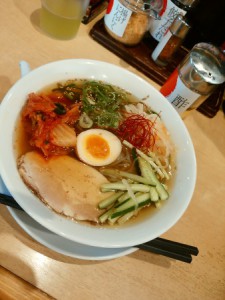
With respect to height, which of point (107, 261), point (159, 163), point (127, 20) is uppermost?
point (127, 20)

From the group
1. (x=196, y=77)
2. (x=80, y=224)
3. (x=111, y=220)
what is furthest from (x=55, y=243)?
(x=196, y=77)

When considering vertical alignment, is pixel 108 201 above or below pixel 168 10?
below

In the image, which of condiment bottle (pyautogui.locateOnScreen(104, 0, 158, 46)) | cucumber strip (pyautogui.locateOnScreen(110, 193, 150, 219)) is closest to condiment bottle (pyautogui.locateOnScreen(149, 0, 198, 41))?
condiment bottle (pyautogui.locateOnScreen(104, 0, 158, 46))

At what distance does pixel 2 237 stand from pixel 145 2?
1.42 meters

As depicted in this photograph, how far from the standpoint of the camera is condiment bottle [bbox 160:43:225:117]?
151 cm

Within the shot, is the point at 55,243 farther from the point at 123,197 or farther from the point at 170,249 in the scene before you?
the point at 170,249

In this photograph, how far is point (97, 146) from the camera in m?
1.31

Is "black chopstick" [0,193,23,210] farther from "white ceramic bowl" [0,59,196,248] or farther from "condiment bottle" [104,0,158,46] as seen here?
"condiment bottle" [104,0,158,46]

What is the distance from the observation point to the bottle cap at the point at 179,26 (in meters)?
1.60

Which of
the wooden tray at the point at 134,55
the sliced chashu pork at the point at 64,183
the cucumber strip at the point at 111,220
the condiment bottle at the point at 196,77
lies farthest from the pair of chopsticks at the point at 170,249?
the wooden tray at the point at 134,55

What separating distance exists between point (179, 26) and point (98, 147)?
835 millimetres

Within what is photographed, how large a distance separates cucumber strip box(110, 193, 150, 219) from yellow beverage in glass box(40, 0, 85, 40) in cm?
105

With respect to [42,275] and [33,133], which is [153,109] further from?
[42,275]

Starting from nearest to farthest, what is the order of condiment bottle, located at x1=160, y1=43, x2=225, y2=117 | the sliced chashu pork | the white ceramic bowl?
the white ceramic bowl, the sliced chashu pork, condiment bottle, located at x1=160, y1=43, x2=225, y2=117
